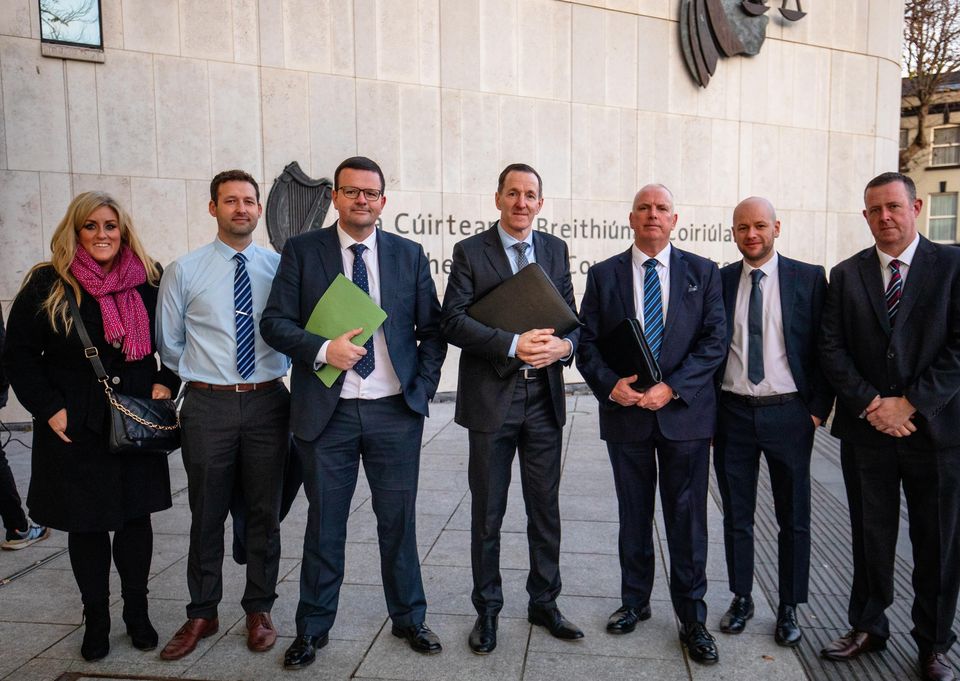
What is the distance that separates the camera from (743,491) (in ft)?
11.9

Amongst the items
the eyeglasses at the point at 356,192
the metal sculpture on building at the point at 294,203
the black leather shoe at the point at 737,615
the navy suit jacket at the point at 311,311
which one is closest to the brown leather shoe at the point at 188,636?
the navy suit jacket at the point at 311,311

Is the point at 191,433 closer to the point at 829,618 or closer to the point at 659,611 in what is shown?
the point at 659,611

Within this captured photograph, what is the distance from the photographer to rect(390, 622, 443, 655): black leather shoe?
10.9ft

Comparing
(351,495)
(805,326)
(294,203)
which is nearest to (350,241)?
(351,495)

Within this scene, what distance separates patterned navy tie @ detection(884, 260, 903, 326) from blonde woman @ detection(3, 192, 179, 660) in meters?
3.35

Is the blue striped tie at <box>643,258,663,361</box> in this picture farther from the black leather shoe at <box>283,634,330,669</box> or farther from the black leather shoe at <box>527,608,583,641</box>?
the black leather shoe at <box>283,634,330,669</box>

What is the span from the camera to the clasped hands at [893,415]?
3.12 meters

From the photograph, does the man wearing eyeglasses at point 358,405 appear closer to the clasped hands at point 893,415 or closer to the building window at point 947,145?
the clasped hands at point 893,415

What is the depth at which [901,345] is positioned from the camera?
3193mm

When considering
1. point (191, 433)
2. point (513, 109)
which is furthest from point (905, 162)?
point (191, 433)

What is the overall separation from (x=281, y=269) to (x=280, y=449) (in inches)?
34.0

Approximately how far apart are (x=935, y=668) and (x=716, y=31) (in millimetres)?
9512

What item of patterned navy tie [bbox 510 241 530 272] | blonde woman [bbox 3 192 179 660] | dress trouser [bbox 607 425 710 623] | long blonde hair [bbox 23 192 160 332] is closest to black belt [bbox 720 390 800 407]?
dress trouser [bbox 607 425 710 623]

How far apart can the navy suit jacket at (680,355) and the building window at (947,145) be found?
30822 millimetres
